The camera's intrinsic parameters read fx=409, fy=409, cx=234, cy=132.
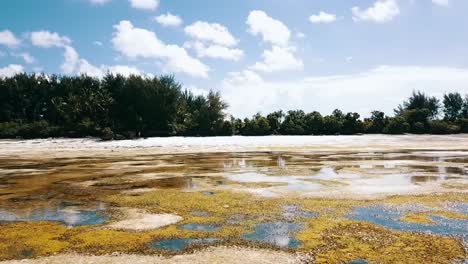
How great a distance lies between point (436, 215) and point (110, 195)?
44.8 feet

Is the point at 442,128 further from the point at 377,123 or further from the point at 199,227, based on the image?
the point at 199,227

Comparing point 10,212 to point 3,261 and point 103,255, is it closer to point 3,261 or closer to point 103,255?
point 3,261

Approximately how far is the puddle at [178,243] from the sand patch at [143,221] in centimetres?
166

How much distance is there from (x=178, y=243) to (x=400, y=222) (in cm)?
704

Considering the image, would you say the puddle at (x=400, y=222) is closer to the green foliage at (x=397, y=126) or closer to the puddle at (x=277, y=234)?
the puddle at (x=277, y=234)

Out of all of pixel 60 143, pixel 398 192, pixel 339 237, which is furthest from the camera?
pixel 60 143

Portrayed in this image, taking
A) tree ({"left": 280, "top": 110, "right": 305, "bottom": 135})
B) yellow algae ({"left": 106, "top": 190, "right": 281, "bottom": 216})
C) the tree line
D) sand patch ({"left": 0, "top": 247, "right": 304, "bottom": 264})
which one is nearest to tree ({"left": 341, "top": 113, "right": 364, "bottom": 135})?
the tree line

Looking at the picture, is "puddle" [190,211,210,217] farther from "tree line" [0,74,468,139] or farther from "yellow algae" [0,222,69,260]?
"tree line" [0,74,468,139]

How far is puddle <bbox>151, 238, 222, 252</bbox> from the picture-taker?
35.3ft

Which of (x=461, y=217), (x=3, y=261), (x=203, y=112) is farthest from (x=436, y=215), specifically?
(x=203, y=112)

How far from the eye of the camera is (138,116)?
266 feet

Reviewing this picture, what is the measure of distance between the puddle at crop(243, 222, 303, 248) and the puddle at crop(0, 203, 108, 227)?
5350 millimetres

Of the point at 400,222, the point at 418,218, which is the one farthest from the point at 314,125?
the point at 400,222

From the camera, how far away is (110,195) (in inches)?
751
